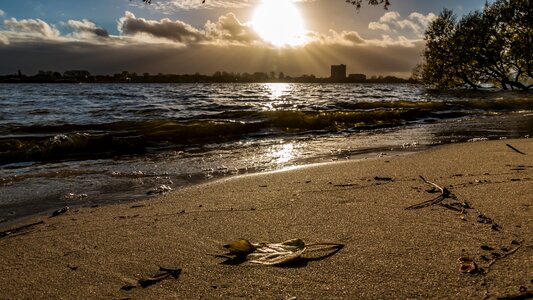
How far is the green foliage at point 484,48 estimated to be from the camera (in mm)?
26172

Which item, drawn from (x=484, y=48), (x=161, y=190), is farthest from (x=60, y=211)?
(x=484, y=48)

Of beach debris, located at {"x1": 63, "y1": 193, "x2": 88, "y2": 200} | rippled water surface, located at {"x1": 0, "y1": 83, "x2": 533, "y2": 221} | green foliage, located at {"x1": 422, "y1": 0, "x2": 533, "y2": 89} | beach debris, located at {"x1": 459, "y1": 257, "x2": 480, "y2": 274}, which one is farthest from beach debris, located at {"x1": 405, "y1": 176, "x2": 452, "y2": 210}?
green foliage, located at {"x1": 422, "y1": 0, "x2": 533, "y2": 89}

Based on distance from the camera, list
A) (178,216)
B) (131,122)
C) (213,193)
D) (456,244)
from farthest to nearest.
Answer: (131,122), (213,193), (178,216), (456,244)

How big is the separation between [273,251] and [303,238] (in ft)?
1.11

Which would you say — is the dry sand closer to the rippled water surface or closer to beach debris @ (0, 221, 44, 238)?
beach debris @ (0, 221, 44, 238)

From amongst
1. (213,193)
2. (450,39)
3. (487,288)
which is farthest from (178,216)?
(450,39)

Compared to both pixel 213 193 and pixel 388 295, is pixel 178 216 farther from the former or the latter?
pixel 388 295

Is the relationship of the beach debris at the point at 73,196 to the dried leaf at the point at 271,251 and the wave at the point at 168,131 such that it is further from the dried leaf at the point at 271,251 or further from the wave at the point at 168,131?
the wave at the point at 168,131

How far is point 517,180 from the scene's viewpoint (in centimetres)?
473

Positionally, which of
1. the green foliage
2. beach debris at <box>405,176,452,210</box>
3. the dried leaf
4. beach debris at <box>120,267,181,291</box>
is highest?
the green foliage

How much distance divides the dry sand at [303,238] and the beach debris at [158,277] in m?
0.05

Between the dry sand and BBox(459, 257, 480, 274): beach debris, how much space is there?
0.03 m

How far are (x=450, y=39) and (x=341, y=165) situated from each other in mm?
28260

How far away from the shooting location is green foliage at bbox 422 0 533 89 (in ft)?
85.9
